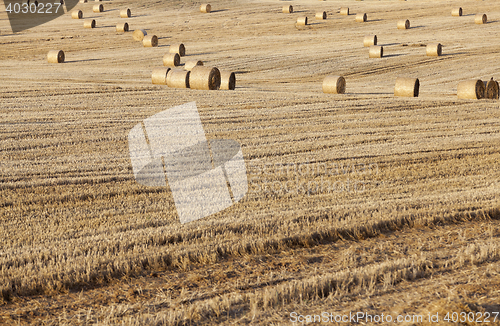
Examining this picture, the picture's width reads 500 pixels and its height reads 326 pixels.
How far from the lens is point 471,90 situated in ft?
58.5

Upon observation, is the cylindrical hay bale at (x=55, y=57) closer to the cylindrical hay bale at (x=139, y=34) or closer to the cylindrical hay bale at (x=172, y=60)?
the cylindrical hay bale at (x=172, y=60)

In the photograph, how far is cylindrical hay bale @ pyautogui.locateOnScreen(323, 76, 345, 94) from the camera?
63.4ft

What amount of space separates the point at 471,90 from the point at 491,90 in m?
0.95

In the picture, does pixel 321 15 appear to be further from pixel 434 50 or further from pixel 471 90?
pixel 471 90

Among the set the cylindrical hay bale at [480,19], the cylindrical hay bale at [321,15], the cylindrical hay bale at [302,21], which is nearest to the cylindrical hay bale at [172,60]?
the cylindrical hay bale at [302,21]

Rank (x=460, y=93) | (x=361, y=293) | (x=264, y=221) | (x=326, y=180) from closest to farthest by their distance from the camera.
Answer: (x=361, y=293), (x=264, y=221), (x=326, y=180), (x=460, y=93)

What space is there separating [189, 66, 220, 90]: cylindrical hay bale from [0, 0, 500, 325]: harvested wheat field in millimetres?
374

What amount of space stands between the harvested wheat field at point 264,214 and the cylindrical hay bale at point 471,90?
45 centimetres

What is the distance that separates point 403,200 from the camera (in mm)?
7582

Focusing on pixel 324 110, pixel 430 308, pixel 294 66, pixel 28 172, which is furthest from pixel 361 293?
pixel 294 66

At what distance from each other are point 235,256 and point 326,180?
3.79 m

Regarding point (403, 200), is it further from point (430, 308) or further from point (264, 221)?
point (430, 308)

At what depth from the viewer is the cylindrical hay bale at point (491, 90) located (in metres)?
18.2

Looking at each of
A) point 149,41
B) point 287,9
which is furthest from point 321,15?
point 149,41
